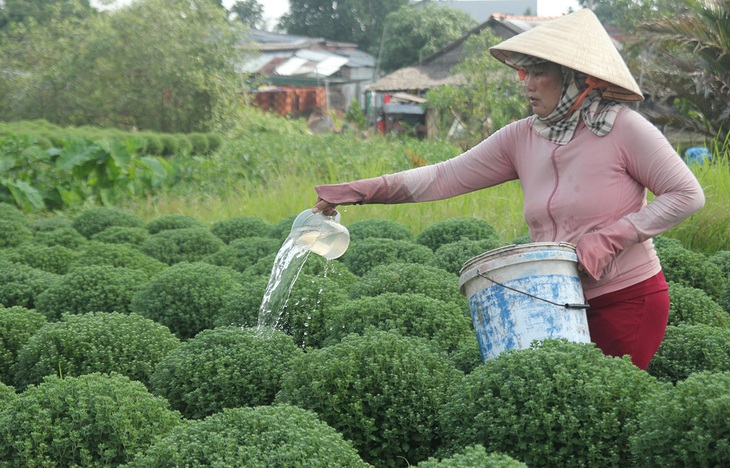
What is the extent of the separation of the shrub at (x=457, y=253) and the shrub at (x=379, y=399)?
7.59 feet

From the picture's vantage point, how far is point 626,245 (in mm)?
3119

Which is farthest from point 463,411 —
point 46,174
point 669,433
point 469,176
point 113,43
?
point 113,43

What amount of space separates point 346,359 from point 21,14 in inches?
1444

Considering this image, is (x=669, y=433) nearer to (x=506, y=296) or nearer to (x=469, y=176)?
(x=506, y=296)

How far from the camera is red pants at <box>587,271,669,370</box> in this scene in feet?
10.9

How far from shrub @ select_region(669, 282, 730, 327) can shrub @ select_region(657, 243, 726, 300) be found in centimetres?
76

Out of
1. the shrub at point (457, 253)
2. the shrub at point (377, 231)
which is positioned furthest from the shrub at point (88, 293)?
the shrub at point (377, 231)

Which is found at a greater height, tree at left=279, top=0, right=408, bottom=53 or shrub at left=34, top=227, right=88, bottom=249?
shrub at left=34, top=227, right=88, bottom=249

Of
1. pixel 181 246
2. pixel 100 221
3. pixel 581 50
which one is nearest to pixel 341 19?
pixel 100 221

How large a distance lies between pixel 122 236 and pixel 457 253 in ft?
10.8

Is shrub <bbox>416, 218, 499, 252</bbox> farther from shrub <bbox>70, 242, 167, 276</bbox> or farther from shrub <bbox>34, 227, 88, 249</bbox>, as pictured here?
shrub <bbox>34, 227, 88, 249</bbox>

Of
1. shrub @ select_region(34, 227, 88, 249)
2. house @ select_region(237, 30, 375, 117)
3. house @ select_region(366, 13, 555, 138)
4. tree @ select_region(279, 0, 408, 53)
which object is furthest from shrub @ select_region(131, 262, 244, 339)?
tree @ select_region(279, 0, 408, 53)

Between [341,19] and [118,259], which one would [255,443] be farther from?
[341,19]

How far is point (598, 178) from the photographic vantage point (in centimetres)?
325
